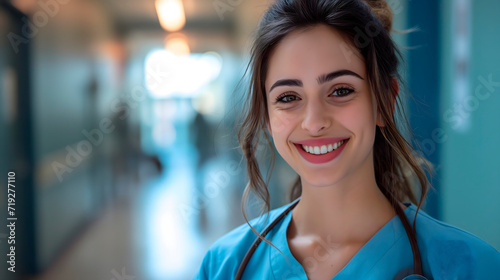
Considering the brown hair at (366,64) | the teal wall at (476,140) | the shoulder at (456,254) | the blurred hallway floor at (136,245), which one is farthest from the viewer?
the blurred hallway floor at (136,245)

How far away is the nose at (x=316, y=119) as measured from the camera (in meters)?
0.84

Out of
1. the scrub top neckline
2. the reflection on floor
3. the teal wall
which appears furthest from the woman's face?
the reflection on floor

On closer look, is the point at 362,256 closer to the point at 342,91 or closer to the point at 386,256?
the point at 386,256

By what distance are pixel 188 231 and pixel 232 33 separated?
3.84m

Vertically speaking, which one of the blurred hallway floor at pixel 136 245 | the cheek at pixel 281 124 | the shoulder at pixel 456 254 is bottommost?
the blurred hallway floor at pixel 136 245

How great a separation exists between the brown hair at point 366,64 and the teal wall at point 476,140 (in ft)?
2.40

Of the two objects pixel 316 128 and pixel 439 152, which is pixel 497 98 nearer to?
pixel 439 152

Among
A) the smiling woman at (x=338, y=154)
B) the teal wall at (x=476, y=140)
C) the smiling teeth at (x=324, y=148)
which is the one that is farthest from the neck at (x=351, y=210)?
the teal wall at (x=476, y=140)

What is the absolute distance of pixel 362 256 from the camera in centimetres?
89

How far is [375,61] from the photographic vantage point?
876mm

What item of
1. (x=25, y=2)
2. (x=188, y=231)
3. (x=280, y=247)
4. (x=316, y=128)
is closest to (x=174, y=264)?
(x=188, y=231)

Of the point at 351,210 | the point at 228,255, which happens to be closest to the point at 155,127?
the point at 228,255

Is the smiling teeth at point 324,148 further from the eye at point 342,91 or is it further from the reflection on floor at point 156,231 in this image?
the reflection on floor at point 156,231

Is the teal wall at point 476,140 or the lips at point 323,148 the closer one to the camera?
the lips at point 323,148
